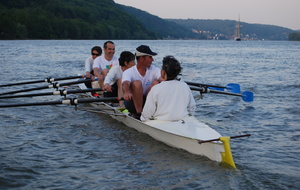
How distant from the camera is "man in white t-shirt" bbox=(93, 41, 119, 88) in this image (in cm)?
1260

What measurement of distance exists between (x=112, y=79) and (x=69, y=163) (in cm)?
360

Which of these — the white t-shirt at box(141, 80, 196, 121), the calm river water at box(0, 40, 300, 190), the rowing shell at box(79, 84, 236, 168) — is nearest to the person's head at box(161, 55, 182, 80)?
the white t-shirt at box(141, 80, 196, 121)

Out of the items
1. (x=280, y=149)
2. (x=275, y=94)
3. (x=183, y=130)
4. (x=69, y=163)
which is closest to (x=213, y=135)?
(x=183, y=130)

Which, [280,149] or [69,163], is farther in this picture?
[280,149]

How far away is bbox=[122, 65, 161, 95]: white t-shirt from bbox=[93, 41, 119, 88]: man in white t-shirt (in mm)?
3663

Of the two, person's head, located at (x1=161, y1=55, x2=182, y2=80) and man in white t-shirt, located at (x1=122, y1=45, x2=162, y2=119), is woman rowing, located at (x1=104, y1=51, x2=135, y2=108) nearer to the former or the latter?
man in white t-shirt, located at (x1=122, y1=45, x2=162, y2=119)

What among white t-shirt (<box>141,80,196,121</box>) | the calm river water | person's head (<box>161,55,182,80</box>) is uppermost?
person's head (<box>161,55,182,80</box>)

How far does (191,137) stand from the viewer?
724 cm

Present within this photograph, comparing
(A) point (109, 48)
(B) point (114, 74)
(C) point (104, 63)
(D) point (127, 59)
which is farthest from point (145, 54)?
(C) point (104, 63)

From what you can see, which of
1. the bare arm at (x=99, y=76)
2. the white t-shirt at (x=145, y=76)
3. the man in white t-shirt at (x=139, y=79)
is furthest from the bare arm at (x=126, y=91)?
the bare arm at (x=99, y=76)

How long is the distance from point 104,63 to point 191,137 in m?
6.44

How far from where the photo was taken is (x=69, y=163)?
742cm

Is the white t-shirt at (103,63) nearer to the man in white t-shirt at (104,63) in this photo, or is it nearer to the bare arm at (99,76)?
the man in white t-shirt at (104,63)

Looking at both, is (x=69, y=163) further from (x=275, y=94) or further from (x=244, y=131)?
(x=275, y=94)
